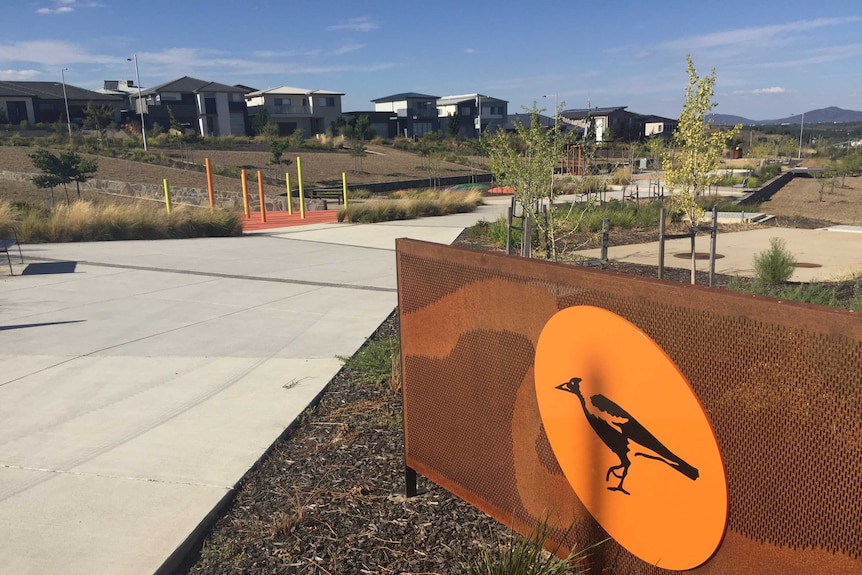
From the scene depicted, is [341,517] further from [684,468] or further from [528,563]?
[684,468]

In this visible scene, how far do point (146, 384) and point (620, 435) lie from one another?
4902 millimetres

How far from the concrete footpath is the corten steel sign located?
1912mm

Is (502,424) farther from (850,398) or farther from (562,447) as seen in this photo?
(850,398)

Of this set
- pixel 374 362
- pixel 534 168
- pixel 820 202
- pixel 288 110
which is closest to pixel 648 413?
pixel 374 362

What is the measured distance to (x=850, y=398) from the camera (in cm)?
207

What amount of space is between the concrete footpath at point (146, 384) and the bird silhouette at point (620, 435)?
2.40 meters

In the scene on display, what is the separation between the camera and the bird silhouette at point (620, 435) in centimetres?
258

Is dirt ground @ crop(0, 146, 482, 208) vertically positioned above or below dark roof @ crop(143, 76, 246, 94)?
below

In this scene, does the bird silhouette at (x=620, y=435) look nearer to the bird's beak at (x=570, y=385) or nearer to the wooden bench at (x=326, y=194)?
the bird's beak at (x=570, y=385)

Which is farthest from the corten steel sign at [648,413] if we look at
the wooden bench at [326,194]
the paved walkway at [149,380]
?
the wooden bench at [326,194]

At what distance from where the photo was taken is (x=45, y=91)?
2874 inches

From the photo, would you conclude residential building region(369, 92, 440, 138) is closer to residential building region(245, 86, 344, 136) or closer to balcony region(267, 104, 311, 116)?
residential building region(245, 86, 344, 136)

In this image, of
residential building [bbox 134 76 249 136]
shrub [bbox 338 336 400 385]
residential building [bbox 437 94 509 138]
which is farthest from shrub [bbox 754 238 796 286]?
residential building [bbox 437 94 509 138]

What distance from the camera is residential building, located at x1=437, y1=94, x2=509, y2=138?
102 metres
